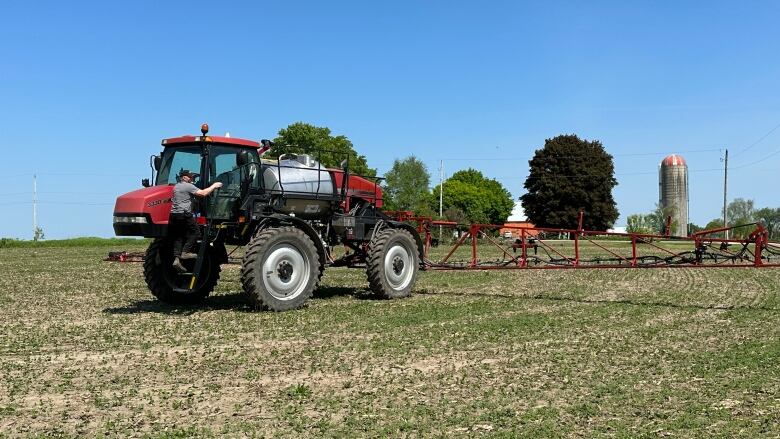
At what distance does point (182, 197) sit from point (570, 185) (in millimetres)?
69427

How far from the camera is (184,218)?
38.6ft

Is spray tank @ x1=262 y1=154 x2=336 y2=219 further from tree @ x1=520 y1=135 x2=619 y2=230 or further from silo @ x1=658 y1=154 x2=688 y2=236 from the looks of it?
silo @ x1=658 y1=154 x2=688 y2=236

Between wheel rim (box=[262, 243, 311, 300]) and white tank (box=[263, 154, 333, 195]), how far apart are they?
1473 millimetres

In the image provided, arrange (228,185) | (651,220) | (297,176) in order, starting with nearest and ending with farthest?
(228,185) → (297,176) → (651,220)

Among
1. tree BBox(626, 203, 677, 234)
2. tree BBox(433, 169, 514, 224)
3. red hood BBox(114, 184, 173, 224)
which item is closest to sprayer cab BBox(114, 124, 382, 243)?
red hood BBox(114, 184, 173, 224)

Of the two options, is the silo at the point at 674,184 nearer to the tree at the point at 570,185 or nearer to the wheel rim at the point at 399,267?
the tree at the point at 570,185

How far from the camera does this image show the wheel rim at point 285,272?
39.9 feet

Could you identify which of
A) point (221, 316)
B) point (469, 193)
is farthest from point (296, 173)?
point (469, 193)

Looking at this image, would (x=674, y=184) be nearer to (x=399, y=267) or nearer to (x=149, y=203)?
(x=399, y=267)

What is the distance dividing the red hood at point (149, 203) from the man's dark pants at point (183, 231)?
8.2 inches

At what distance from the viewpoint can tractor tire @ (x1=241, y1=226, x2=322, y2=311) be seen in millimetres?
11836

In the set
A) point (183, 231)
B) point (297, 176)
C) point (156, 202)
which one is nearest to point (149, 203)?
point (156, 202)

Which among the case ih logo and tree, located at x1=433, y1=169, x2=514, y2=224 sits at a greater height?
tree, located at x1=433, y1=169, x2=514, y2=224

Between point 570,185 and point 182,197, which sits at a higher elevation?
point 570,185
